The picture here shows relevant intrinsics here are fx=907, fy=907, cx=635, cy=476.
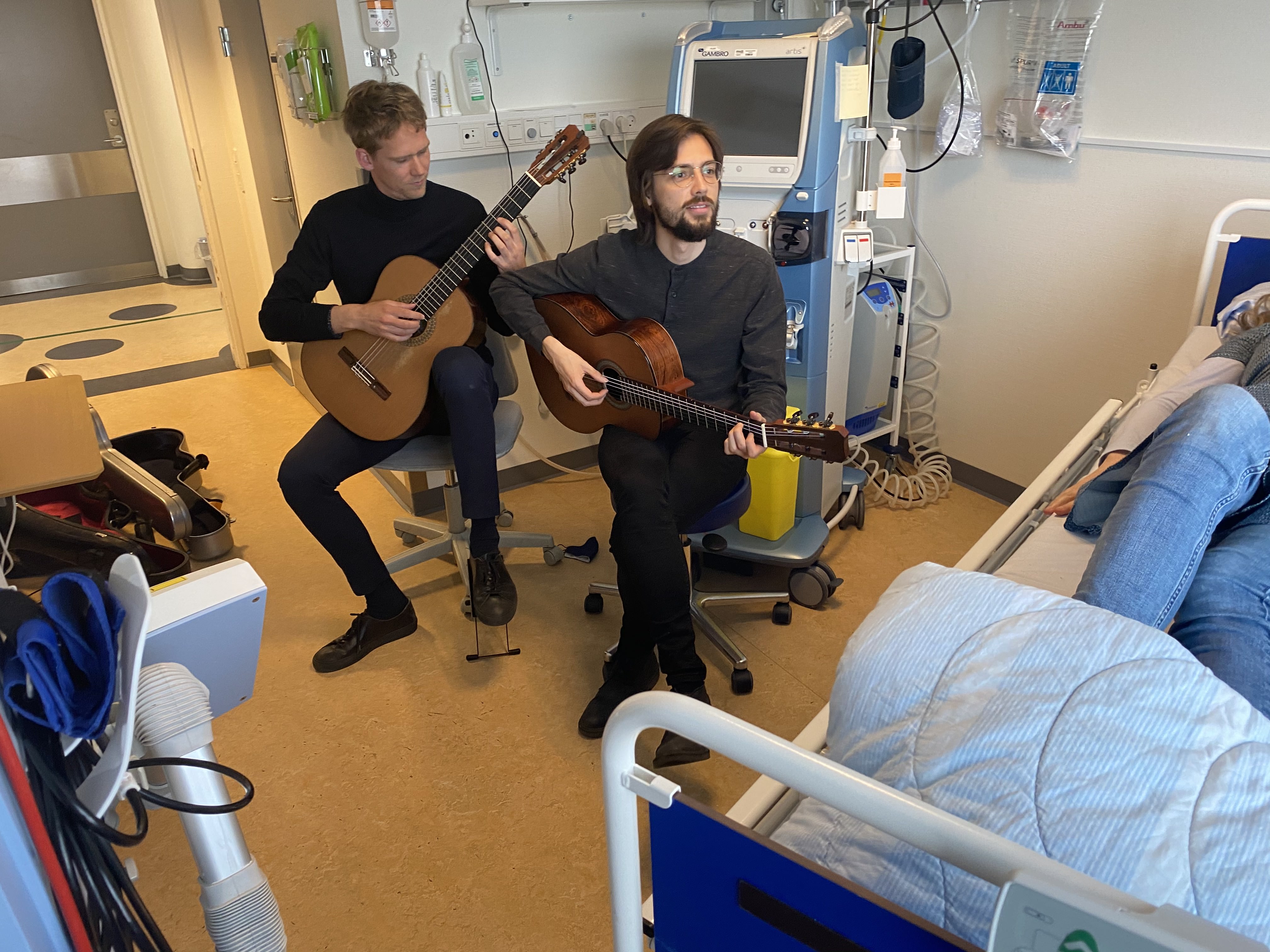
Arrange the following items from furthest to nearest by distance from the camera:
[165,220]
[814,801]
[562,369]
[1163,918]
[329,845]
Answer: [165,220] < [562,369] < [329,845] < [814,801] < [1163,918]

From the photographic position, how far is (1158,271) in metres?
2.41

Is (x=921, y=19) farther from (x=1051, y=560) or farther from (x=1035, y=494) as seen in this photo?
(x=1051, y=560)

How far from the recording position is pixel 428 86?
8.35 feet

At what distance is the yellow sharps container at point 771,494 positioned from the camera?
2.32m

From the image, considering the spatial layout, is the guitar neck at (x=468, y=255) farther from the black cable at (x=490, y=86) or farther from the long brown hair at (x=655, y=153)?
the black cable at (x=490, y=86)

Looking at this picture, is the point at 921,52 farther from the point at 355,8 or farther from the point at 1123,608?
the point at 1123,608

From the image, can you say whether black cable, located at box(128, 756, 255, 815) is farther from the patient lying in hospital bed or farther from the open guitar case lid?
the open guitar case lid

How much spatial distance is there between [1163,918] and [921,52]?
2488mm

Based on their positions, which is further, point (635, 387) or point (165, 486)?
point (165, 486)

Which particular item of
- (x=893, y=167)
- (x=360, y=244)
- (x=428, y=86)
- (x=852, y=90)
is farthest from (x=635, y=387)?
(x=428, y=86)

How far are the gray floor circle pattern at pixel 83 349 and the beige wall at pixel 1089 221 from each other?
157 inches

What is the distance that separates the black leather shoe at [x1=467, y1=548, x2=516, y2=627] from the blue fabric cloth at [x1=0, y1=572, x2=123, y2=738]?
159 centimetres

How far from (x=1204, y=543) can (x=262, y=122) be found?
3.27 metres

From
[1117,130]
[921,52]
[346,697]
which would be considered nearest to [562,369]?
[346,697]
